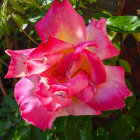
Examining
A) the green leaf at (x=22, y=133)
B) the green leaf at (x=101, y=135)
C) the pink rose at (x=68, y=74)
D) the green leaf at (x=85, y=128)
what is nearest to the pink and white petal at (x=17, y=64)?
the pink rose at (x=68, y=74)

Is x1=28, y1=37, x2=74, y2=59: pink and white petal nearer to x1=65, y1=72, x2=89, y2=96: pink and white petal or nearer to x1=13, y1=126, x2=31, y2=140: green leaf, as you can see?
x1=65, y1=72, x2=89, y2=96: pink and white petal

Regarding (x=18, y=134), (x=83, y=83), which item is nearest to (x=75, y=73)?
(x=83, y=83)

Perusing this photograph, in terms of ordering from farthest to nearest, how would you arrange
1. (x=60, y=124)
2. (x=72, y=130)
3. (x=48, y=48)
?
(x=60, y=124) → (x=72, y=130) → (x=48, y=48)

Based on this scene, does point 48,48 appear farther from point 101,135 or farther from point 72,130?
point 101,135

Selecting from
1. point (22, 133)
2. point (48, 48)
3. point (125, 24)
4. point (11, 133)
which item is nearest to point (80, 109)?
point (48, 48)

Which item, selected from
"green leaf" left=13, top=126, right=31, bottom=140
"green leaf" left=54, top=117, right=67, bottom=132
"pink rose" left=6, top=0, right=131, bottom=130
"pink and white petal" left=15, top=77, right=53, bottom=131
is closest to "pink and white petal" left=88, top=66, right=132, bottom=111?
"pink rose" left=6, top=0, right=131, bottom=130

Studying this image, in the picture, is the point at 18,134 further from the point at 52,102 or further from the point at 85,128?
the point at 52,102

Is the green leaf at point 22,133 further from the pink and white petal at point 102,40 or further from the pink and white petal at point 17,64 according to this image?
the pink and white petal at point 102,40
